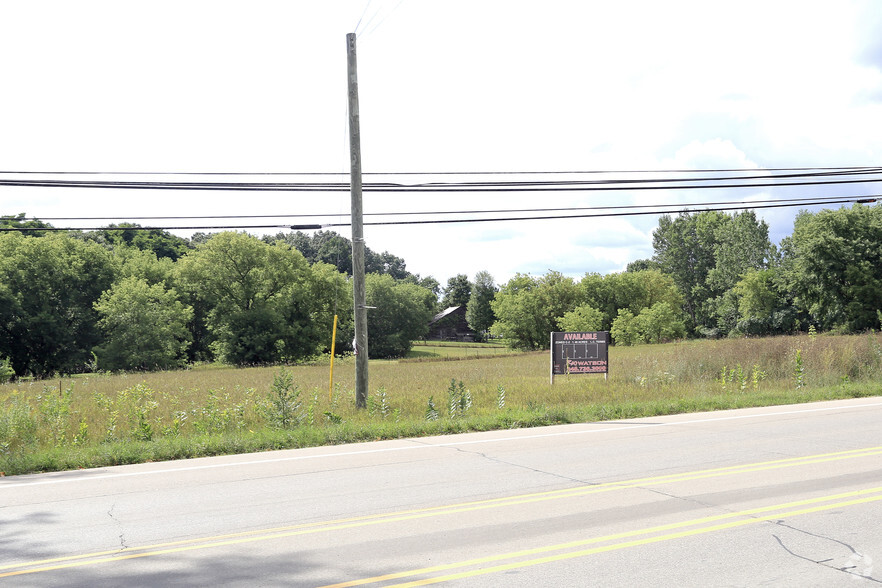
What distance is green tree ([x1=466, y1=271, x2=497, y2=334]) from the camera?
11469cm

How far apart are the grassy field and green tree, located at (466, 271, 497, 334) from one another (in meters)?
91.3

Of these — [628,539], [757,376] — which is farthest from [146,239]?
[628,539]

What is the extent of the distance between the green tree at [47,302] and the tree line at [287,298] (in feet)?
0.30

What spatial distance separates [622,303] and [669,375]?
6480 cm

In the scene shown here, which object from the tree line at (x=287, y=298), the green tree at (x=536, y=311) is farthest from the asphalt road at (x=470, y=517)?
the green tree at (x=536, y=311)

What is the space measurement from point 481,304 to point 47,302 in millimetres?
73293

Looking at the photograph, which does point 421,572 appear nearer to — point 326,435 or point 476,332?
point 326,435

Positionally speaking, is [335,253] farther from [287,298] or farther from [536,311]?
[287,298]

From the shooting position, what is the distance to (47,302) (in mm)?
52031

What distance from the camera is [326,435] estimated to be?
11328 millimetres

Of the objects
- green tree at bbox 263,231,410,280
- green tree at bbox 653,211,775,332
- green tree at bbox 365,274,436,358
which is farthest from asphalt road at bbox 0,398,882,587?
green tree at bbox 263,231,410,280

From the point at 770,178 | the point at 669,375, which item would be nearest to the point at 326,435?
the point at 669,375

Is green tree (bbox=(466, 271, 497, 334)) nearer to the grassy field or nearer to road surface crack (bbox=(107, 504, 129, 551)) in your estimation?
the grassy field

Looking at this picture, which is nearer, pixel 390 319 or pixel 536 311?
pixel 536 311
